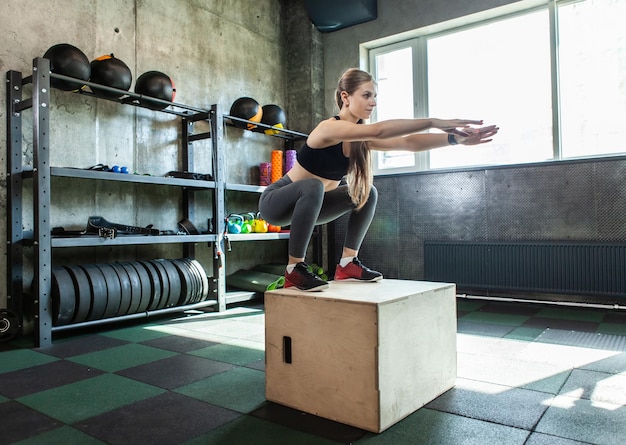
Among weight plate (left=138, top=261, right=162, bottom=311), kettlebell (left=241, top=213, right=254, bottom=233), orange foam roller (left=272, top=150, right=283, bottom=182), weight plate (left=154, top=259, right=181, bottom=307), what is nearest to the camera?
weight plate (left=138, top=261, right=162, bottom=311)

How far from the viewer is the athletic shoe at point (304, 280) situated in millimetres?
1866

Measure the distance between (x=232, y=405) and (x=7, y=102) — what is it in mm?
2582

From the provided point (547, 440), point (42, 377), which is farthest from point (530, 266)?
point (42, 377)

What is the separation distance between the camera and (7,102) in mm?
3059

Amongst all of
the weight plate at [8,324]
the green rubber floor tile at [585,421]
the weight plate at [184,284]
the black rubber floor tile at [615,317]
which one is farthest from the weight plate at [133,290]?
the black rubber floor tile at [615,317]

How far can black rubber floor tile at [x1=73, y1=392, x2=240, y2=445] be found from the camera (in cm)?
152

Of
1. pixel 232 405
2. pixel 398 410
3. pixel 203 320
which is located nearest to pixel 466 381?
pixel 398 410

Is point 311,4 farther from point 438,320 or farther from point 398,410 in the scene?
point 398,410

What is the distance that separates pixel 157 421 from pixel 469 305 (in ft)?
10.2

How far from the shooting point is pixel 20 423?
1.65m

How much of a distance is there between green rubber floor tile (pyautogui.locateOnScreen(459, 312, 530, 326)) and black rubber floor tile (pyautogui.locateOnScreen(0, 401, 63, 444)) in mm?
2755

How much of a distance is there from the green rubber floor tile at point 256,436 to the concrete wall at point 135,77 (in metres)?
2.30

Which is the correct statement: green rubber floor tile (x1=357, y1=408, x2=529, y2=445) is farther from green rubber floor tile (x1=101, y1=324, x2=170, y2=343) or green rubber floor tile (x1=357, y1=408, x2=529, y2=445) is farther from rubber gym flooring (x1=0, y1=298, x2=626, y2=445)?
green rubber floor tile (x1=101, y1=324, x2=170, y2=343)

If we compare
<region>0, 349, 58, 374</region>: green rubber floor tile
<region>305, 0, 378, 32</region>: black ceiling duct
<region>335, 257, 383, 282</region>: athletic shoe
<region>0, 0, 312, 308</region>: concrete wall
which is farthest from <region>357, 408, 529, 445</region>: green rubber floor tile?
<region>305, 0, 378, 32</region>: black ceiling duct
